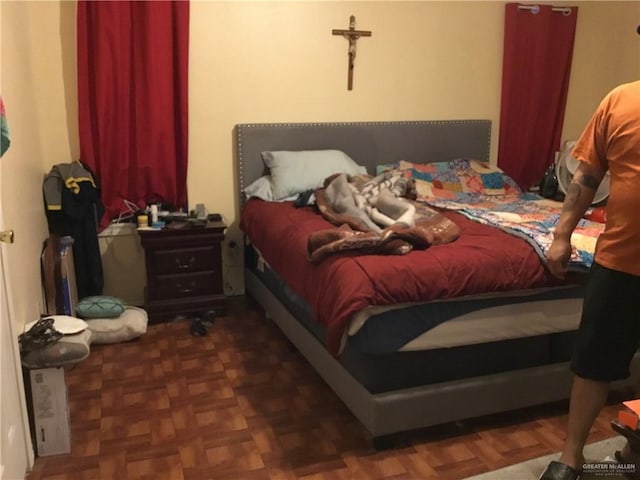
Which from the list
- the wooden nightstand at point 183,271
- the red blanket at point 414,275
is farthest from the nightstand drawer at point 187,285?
the red blanket at point 414,275

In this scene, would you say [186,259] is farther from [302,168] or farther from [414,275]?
[414,275]

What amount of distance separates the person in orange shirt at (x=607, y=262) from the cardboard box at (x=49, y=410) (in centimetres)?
174

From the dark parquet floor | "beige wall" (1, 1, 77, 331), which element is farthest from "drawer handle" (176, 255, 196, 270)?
"beige wall" (1, 1, 77, 331)

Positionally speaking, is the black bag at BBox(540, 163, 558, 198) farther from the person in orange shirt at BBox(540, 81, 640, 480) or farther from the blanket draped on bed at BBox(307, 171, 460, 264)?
the person in orange shirt at BBox(540, 81, 640, 480)

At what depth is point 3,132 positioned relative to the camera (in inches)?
70.8

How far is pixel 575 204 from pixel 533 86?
2.71 m

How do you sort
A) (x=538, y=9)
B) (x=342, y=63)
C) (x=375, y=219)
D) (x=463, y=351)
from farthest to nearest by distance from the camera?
(x=538, y=9)
(x=342, y=63)
(x=375, y=219)
(x=463, y=351)

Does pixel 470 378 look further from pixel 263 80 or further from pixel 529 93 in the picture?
pixel 529 93

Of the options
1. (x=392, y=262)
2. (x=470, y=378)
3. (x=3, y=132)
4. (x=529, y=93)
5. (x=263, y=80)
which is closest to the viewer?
(x=3, y=132)

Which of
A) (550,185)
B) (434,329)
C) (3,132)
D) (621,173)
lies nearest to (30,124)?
(3,132)

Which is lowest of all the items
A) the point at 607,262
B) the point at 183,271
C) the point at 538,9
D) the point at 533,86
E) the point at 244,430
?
the point at 244,430

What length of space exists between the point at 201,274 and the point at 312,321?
107 centimetres

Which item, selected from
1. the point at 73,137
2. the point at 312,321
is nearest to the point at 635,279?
the point at 312,321

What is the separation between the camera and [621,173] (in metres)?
1.85
